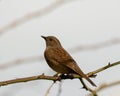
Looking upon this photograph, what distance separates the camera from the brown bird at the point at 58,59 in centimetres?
598

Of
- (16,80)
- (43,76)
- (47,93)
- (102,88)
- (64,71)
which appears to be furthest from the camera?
(64,71)

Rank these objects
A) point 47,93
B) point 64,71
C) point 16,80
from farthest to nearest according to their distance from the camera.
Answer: point 64,71 → point 16,80 → point 47,93

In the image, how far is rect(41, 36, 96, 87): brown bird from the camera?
19.6ft

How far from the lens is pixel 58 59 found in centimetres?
649

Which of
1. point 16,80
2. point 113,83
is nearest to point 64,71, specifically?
point 16,80

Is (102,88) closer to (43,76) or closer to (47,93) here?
(47,93)

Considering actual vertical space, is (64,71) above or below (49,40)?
below

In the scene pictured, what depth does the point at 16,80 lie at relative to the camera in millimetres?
Answer: 3195

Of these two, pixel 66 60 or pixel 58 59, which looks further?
pixel 66 60

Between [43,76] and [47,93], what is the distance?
60cm

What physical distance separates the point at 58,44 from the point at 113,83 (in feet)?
17.6

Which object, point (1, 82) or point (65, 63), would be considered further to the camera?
point (65, 63)

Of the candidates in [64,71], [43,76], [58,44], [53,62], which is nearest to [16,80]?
[43,76]

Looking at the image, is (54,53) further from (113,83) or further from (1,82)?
(113,83)
